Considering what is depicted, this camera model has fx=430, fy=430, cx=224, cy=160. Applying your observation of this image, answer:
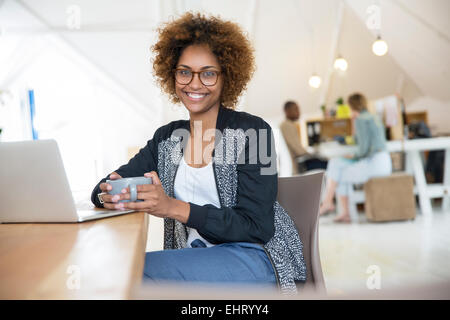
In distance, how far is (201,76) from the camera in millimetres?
1305

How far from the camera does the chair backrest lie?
3.85 feet

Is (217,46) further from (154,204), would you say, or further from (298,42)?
(298,42)

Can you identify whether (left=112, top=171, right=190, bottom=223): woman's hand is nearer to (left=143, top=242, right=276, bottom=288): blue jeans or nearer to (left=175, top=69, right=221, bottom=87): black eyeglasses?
(left=143, top=242, right=276, bottom=288): blue jeans

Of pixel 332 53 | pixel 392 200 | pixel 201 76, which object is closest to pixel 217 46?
pixel 201 76

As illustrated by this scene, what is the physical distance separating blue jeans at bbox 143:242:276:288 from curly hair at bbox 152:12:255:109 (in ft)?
1.99

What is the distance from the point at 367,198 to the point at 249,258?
11.7 feet

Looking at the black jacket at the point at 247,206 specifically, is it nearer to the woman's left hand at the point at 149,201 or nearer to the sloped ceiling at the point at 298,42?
the woman's left hand at the point at 149,201

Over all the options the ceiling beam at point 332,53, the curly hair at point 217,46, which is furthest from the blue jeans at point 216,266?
the ceiling beam at point 332,53

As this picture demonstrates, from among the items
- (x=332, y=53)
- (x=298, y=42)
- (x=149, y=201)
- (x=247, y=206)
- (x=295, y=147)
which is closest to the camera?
(x=149, y=201)

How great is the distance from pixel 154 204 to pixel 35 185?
0.87 ft

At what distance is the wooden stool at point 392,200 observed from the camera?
418cm
